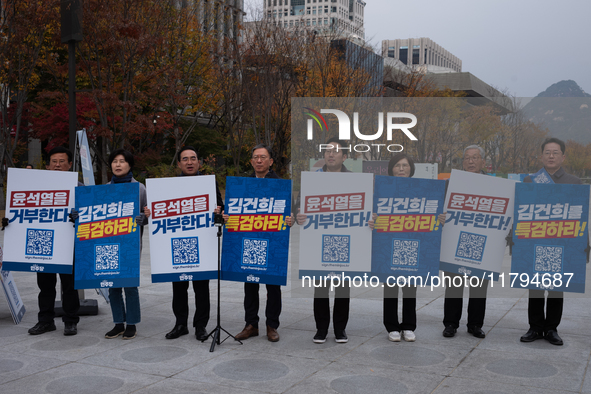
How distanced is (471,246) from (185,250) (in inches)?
110

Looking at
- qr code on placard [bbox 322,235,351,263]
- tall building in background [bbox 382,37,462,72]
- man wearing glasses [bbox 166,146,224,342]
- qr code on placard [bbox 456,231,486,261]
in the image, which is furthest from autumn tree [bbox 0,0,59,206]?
tall building in background [bbox 382,37,462,72]

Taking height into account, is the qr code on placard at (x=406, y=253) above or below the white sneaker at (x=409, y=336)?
above

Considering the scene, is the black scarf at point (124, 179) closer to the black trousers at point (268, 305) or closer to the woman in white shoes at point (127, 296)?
the woman in white shoes at point (127, 296)

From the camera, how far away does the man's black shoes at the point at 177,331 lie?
5.52 meters

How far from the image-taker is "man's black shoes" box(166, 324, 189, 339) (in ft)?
18.1

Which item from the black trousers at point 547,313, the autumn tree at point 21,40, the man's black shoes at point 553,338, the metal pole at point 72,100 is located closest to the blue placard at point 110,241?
the metal pole at point 72,100

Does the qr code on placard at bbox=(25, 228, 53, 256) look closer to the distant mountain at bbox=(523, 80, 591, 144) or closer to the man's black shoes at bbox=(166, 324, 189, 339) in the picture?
the man's black shoes at bbox=(166, 324, 189, 339)

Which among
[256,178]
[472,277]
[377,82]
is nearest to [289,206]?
[256,178]

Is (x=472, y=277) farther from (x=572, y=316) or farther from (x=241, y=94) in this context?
(x=241, y=94)

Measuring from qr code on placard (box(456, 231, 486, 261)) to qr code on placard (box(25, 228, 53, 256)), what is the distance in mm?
4164

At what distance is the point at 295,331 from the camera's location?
5.83 meters

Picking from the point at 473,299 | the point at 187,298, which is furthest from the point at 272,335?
the point at 473,299

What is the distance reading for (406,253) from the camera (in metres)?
5.43

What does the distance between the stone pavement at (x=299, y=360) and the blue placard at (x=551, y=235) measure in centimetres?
60
